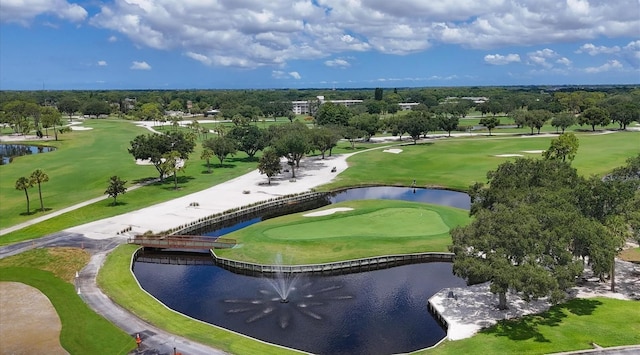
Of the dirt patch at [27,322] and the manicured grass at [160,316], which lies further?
the dirt patch at [27,322]

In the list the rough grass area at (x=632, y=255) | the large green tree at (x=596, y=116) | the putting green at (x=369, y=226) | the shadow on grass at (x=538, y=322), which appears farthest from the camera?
the large green tree at (x=596, y=116)

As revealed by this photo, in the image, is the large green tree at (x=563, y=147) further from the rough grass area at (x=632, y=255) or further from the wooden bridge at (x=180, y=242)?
the wooden bridge at (x=180, y=242)

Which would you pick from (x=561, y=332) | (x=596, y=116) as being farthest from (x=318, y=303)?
(x=596, y=116)

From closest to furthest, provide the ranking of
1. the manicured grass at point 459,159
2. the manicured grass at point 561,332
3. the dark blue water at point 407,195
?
the manicured grass at point 561,332
the dark blue water at point 407,195
the manicured grass at point 459,159

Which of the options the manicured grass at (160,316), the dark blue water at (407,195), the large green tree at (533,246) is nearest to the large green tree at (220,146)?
the dark blue water at (407,195)

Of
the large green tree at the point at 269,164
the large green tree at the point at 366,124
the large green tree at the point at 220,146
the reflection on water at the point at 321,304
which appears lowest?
the reflection on water at the point at 321,304

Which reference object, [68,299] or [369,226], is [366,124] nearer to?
[369,226]
